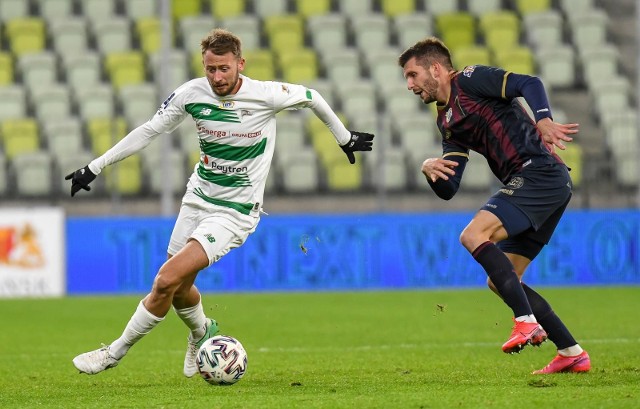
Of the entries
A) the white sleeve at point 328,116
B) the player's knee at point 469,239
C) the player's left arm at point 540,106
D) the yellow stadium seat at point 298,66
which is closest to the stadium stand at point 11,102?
the yellow stadium seat at point 298,66

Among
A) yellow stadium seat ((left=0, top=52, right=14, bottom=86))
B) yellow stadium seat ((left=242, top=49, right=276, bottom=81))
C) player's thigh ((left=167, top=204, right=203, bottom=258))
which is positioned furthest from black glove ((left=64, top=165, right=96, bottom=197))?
yellow stadium seat ((left=0, top=52, right=14, bottom=86))

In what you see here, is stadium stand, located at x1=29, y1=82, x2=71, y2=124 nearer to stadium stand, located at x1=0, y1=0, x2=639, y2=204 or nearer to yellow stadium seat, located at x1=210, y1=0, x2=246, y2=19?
stadium stand, located at x1=0, y1=0, x2=639, y2=204

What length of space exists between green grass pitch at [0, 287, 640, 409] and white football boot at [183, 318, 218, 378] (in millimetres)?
172

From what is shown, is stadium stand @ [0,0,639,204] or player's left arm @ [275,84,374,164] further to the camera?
Result: stadium stand @ [0,0,639,204]

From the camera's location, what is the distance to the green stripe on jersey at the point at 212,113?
8188 millimetres

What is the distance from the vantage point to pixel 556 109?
2148cm

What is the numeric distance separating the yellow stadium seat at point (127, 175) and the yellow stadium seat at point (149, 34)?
4590 mm

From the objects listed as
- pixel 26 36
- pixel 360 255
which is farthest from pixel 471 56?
pixel 26 36

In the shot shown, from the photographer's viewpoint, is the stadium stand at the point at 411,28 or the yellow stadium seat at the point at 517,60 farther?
the stadium stand at the point at 411,28

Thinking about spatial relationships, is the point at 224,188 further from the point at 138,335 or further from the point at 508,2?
the point at 508,2

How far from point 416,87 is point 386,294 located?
9393mm

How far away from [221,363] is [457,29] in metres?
16.4

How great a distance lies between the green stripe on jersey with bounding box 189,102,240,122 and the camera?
8.19 m

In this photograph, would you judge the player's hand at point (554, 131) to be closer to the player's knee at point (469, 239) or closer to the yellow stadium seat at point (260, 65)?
the player's knee at point (469, 239)
